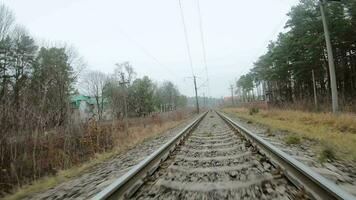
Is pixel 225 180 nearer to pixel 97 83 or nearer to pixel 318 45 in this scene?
pixel 318 45

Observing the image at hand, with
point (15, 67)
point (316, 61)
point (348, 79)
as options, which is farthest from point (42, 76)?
point (348, 79)

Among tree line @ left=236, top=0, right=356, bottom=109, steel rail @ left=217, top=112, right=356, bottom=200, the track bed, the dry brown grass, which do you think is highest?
tree line @ left=236, top=0, right=356, bottom=109

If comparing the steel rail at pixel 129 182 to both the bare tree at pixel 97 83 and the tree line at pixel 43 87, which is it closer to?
the tree line at pixel 43 87

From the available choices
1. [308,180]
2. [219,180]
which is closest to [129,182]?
[219,180]

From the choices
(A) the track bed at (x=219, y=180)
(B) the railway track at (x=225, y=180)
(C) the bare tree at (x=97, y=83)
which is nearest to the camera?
(B) the railway track at (x=225, y=180)

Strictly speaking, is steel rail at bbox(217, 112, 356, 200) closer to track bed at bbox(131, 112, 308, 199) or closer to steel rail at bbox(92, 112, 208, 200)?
track bed at bbox(131, 112, 308, 199)

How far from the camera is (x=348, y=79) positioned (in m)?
40.8

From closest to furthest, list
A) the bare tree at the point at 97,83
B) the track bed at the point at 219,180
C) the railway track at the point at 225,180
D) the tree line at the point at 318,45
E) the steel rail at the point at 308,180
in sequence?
the steel rail at the point at 308,180 < the railway track at the point at 225,180 < the track bed at the point at 219,180 < the tree line at the point at 318,45 < the bare tree at the point at 97,83

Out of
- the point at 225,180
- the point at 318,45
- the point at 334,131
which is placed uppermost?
the point at 318,45

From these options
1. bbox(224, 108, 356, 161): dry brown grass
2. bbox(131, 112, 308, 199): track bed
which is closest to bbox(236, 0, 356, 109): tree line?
bbox(224, 108, 356, 161): dry brown grass

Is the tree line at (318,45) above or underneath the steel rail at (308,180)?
above

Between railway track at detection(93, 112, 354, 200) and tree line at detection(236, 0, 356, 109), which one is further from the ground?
tree line at detection(236, 0, 356, 109)

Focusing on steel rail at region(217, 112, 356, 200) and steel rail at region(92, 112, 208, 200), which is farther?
steel rail at region(92, 112, 208, 200)


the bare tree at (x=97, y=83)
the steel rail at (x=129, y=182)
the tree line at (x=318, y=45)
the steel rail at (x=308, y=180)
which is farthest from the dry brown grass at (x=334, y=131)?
the bare tree at (x=97, y=83)
